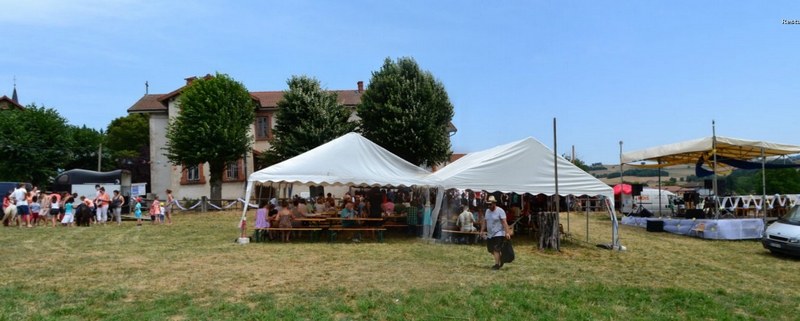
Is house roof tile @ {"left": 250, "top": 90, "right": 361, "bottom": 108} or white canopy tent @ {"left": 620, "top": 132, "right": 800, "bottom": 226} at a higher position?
house roof tile @ {"left": 250, "top": 90, "right": 361, "bottom": 108}

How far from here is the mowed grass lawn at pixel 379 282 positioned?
247 inches

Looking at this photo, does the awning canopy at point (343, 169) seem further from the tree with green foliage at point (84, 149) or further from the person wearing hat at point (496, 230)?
the tree with green foliage at point (84, 149)

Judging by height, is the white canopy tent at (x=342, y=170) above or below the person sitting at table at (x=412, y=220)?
above

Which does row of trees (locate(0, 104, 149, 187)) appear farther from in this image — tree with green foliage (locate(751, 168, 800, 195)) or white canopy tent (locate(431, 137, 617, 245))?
tree with green foliage (locate(751, 168, 800, 195))

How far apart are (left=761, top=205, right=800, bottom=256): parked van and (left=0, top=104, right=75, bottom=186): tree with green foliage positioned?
39354 millimetres

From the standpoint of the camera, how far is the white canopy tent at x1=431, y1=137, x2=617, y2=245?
1307cm

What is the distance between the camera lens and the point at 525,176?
13383mm

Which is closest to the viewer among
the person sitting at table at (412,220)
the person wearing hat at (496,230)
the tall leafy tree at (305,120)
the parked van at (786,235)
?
the person wearing hat at (496,230)

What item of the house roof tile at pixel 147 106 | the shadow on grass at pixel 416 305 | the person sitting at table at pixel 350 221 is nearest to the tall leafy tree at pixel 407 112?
the person sitting at table at pixel 350 221

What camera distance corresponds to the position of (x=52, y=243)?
42.1ft

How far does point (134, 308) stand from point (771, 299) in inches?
317

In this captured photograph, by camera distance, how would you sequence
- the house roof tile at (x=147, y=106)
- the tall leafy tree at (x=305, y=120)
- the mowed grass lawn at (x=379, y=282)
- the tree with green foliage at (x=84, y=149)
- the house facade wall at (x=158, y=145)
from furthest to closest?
the tree with green foliage at (x=84, y=149)
the house facade wall at (x=158, y=145)
the house roof tile at (x=147, y=106)
the tall leafy tree at (x=305, y=120)
the mowed grass lawn at (x=379, y=282)

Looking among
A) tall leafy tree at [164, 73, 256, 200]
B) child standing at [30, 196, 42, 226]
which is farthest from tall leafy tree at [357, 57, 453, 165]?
child standing at [30, 196, 42, 226]

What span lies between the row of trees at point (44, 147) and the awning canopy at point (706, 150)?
32235 mm
